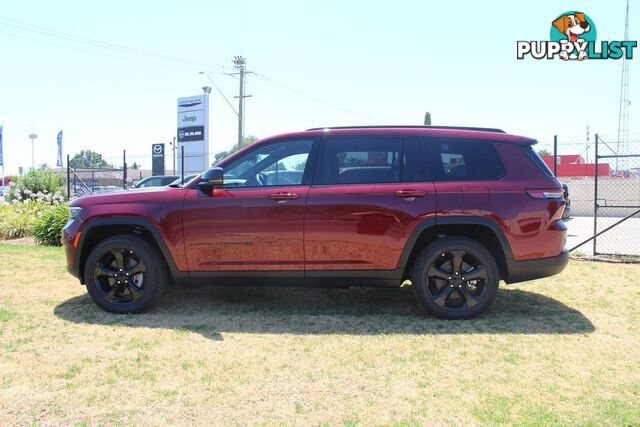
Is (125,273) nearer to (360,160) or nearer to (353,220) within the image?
(353,220)

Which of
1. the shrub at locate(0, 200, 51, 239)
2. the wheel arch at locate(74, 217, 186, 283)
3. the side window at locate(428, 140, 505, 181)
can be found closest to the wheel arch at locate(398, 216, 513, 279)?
the side window at locate(428, 140, 505, 181)

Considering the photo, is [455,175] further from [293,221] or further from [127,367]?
[127,367]

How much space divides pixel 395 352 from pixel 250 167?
2.26 metres

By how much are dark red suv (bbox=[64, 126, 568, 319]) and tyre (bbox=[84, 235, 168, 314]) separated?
0.01 metres

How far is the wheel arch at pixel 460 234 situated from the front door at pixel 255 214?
1032 millimetres

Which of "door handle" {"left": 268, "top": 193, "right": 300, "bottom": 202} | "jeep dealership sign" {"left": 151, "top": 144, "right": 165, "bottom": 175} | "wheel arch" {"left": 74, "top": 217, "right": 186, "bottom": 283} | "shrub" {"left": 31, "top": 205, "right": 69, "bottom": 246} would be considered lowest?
"shrub" {"left": 31, "top": 205, "right": 69, "bottom": 246}

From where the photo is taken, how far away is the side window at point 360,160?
16.0 feet

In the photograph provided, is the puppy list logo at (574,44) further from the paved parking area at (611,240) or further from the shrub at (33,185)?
the shrub at (33,185)

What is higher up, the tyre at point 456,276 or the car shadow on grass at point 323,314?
the tyre at point 456,276

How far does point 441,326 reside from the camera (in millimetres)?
4668

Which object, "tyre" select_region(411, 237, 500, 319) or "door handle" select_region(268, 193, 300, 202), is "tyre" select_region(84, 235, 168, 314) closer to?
"door handle" select_region(268, 193, 300, 202)

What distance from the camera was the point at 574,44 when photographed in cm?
1327

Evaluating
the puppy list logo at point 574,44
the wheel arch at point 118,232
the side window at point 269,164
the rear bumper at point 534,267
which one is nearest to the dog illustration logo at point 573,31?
the puppy list logo at point 574,44

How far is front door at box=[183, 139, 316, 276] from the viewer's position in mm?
4797
